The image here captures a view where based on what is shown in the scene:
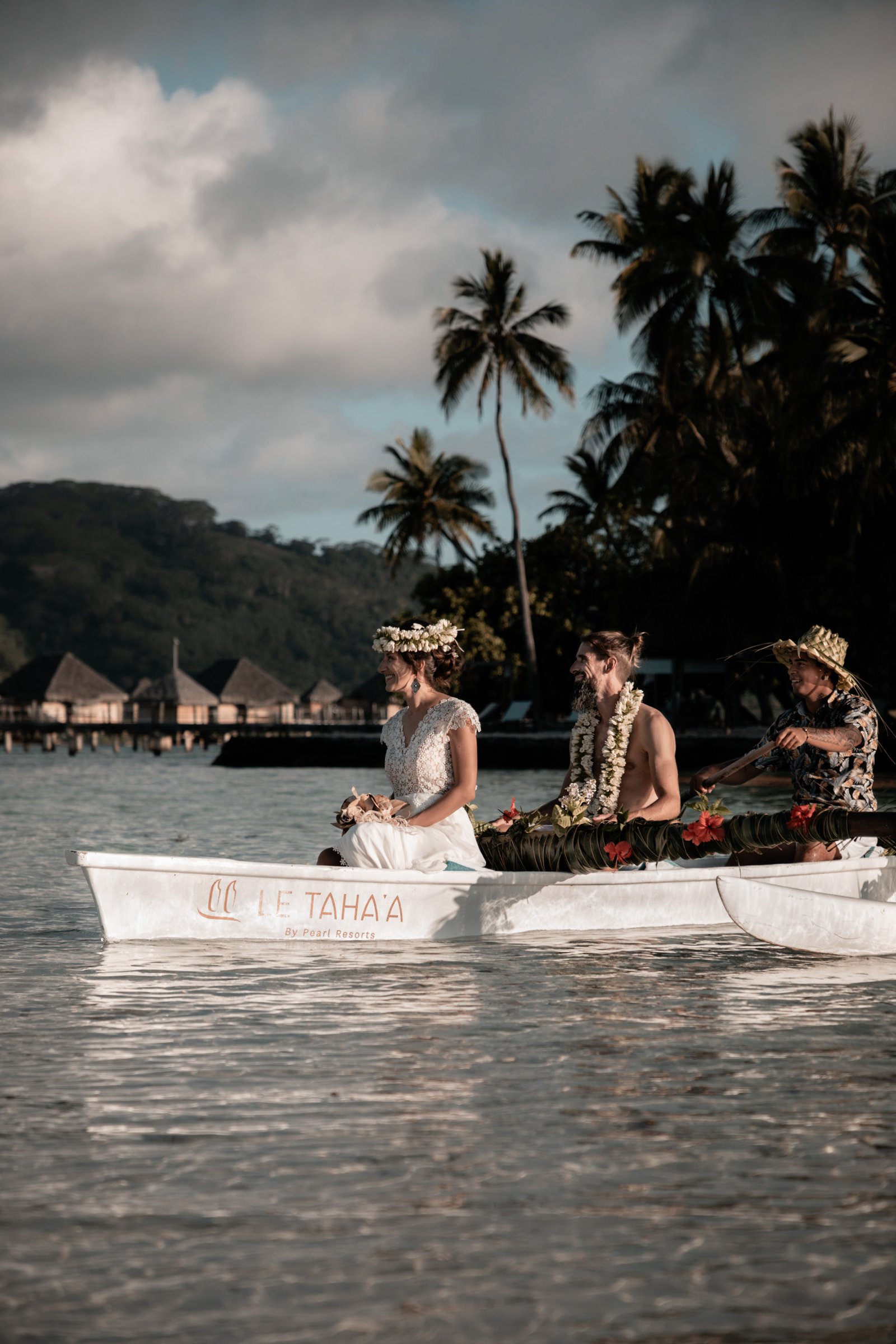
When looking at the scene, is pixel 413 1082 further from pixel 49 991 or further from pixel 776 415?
pixel 776 415

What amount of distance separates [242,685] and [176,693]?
3812 mm

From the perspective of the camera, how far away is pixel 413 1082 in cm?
524

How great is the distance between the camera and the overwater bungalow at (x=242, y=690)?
250 ft

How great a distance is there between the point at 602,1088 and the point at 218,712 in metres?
74.9

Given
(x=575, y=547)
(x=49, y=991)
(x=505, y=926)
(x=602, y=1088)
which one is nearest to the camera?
(x=602, y=1088)

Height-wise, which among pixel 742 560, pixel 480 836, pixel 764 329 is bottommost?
pixel 480 836

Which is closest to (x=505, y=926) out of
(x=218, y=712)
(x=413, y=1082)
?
(x=413, y=1082)

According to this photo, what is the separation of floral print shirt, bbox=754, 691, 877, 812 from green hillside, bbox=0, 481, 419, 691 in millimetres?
110501

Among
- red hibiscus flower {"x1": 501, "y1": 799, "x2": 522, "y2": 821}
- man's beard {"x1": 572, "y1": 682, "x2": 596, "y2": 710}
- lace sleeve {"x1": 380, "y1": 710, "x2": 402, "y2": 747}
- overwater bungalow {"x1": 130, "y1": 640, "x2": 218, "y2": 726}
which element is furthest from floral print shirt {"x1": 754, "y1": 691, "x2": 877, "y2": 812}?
overwater bungalow {"x1": 130, "y1": 640, "x2": 218, "y2": 726}

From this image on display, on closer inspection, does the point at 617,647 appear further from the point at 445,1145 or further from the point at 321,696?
the point at 321,696

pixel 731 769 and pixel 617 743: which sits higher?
pixel 617 743

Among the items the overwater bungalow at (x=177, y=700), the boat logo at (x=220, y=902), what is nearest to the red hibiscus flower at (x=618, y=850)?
the boat logo at (x=220, y=902)

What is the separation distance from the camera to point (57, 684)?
7450 cm

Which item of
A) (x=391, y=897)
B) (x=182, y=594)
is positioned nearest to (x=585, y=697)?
(x=391, y=897)
